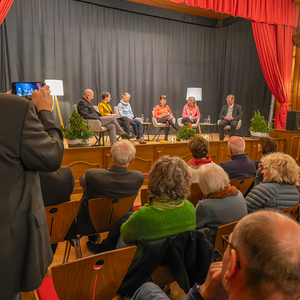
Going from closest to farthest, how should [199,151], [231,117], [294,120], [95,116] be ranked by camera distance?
[199,151], [95,116], [294,120], [231,117]

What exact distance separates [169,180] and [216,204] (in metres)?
0.41

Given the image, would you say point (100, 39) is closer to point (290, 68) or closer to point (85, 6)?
point (85, 6)

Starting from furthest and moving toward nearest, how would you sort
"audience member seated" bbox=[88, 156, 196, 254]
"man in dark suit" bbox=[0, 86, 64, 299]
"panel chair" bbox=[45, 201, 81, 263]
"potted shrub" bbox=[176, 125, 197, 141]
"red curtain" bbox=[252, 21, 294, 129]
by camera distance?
"red curtain" bbox=[252, 21, 294, 129] < "potted shrub" bbox=[176, 125, 197, 141] < "panel chair" bbox=[45, 201, 81, 263] < "audience member seated" bbox=[88, 156, 196, 254] < "man in dark suit" bbox=[0, 86, 64, 299]

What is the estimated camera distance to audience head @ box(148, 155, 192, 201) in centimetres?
140

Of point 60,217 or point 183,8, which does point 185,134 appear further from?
point 183,8

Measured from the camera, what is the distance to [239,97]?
8.77m

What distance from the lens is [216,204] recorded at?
5.36ft

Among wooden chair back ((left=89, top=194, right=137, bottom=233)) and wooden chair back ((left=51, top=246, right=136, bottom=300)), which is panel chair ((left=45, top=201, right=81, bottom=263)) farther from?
wooden chair back ((left=51, top=246, right=136, bottom=300))

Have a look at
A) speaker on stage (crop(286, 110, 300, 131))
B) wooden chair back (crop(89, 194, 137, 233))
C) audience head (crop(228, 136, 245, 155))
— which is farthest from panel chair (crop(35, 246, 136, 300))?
speaker on stage (crop(286, 110, 300, 131))

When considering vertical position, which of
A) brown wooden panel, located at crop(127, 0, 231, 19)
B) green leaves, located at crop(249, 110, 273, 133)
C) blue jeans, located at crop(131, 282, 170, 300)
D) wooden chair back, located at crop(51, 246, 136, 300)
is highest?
brown wooden panel, located at crop(127, 0, 231, 19)

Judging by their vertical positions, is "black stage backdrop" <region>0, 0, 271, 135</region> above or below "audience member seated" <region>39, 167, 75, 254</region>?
above

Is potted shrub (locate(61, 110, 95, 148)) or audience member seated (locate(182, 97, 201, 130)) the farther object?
audience member seated (locate(182, 97, 201, 130))

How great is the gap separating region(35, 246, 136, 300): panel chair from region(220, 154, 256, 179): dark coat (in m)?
1.73

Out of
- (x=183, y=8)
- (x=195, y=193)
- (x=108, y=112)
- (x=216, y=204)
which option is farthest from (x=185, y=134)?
(x=183, y=8)
